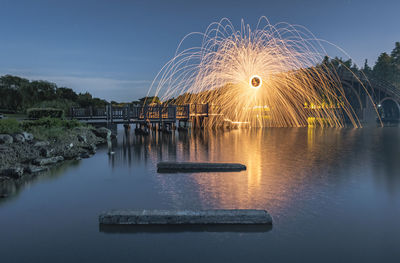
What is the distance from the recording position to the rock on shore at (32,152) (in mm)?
14758

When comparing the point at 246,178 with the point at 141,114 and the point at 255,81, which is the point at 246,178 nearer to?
the point at 141,114

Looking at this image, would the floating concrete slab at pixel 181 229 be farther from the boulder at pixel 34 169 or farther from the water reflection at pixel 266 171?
the boulder at pixel 34 169

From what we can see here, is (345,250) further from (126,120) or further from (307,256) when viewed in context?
(126,120)

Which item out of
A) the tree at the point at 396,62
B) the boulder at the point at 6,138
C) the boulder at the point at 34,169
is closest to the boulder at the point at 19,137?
the boulder at the point at 6,138

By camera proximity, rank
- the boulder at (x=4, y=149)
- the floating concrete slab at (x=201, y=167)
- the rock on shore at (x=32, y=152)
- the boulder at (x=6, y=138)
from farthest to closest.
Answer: the boulder at (x=6, y=138) < the boulder at (x=4, y=149) < the floating concrete slab at (x=201, y=167) < the rock on shore at (x=32, y=152)

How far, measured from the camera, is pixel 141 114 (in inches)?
1492

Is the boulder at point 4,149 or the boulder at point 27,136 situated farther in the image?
the boulder at point 27,136

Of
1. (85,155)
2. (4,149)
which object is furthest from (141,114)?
(4,149)

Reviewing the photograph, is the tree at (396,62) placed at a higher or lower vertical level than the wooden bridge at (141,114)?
higher

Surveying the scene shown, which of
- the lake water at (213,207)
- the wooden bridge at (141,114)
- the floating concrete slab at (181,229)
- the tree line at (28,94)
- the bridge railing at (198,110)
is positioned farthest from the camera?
the tree line at (28,94)

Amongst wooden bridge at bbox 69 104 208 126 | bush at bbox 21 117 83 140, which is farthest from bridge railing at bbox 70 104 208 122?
bush at bbox 21 117 83 140

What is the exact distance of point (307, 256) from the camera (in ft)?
22.1

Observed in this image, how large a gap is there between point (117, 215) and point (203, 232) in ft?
7.80

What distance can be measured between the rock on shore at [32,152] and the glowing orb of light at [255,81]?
23441 mm
